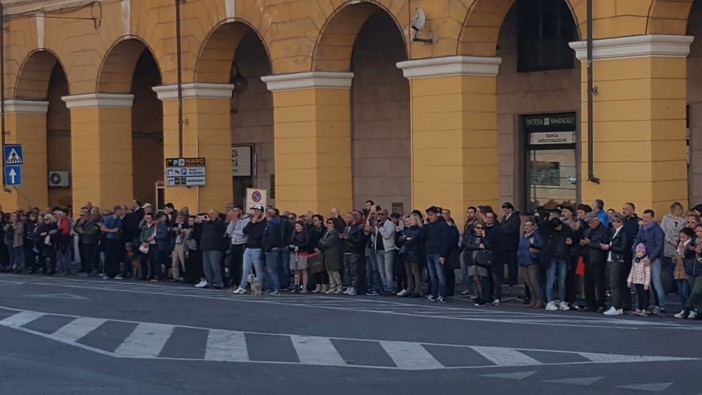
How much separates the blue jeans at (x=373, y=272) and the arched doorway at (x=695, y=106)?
20.9 feet

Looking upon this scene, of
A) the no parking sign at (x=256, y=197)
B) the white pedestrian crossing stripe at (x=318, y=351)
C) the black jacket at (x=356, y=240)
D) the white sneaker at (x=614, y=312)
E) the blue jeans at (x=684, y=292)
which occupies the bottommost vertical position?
the white pedestrian crossing stripe at (x=318, y=351)

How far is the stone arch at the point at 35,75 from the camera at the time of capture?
39031 mm

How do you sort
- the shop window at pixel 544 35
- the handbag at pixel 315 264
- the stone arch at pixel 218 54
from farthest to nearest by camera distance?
the stone arch at pixel 218 54 < the shop window at pixel 544 35 < the handbag at pixel 315 264

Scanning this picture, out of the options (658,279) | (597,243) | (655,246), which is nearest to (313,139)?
(597,243)

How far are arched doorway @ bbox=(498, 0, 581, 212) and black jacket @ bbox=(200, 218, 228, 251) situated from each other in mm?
6653

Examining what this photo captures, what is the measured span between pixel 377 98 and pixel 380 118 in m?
0.49

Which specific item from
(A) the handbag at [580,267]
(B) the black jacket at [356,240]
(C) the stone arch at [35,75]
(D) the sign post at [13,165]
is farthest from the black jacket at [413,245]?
(C) the stone arch at [35,75]

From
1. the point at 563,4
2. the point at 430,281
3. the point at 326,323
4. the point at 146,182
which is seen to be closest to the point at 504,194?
the point at 563,4

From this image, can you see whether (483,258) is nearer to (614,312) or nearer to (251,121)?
(614,312)

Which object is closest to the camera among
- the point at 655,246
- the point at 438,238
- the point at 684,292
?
the point at 684,292

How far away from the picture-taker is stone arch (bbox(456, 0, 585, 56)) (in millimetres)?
25766

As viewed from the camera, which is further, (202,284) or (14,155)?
(14,155)

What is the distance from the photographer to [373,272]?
82.5 ft

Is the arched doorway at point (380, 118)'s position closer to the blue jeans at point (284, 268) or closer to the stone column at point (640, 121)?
the blue jeans at point (284, 268)
